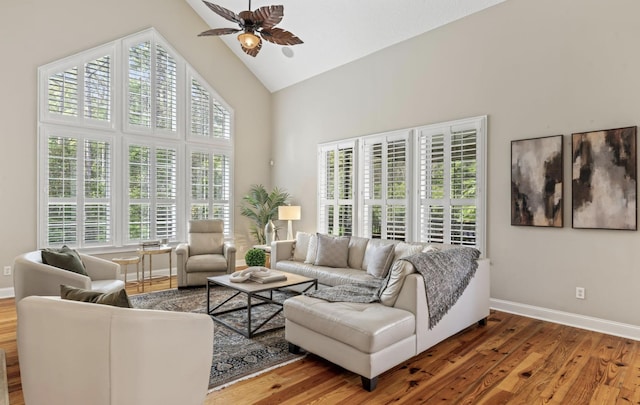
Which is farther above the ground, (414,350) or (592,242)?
(592,242)

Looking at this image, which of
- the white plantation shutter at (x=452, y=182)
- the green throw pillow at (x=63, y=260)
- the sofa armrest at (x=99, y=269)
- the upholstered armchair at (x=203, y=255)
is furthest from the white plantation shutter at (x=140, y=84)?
the white plantation shutter at (x=452, y=182)

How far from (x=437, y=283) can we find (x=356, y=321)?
33.8 inches

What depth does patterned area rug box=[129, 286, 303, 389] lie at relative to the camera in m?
2.72

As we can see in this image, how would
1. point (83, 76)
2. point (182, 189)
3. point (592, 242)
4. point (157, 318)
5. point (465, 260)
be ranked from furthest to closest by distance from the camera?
1. point (182, 189)
2. point (83, 76)
3. point (592, 242)
4. point (465, 260)
5. point (157, 318)

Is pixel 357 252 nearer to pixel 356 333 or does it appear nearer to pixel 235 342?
pixel 235 342

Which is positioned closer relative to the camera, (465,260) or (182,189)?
(465,260)

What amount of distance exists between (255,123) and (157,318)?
6.28 m

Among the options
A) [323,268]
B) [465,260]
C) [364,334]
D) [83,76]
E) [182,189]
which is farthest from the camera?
[182,189]

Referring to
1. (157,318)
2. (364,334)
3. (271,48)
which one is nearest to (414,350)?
(364,334)

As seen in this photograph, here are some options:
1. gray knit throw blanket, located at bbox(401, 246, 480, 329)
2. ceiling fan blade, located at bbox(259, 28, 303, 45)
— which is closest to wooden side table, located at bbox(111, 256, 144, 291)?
ceiling fan blade, located at bbox(259, 28, 303, 45)

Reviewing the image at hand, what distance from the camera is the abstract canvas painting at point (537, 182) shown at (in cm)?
383

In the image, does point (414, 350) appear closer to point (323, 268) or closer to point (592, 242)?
point (323, 268)

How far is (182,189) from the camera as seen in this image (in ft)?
21.0

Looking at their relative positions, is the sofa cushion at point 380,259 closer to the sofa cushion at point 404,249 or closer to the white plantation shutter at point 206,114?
the sofa cushion at point 404,249
